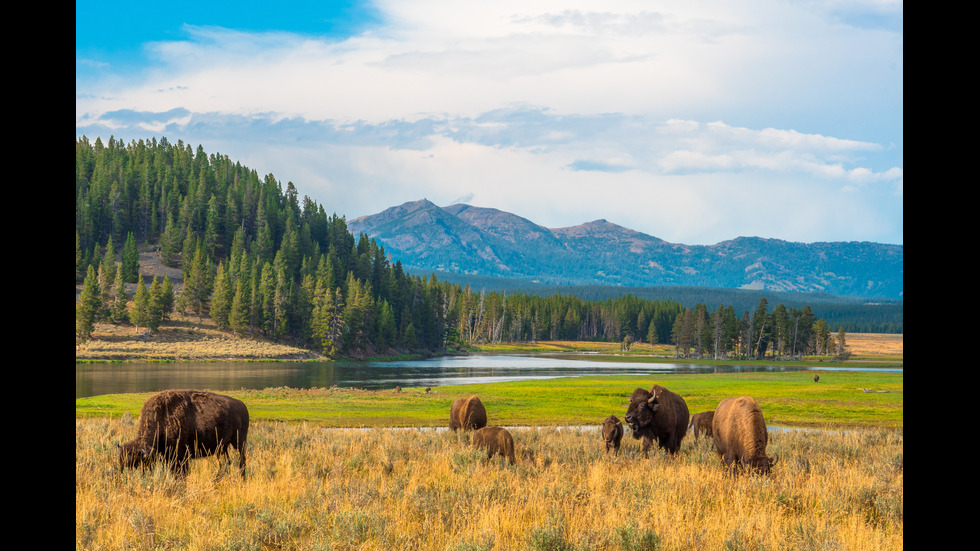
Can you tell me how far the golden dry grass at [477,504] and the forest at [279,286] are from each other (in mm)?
95848

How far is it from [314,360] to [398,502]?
100345 mm

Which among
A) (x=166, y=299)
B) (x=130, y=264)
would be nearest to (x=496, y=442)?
(x=166, y=299)

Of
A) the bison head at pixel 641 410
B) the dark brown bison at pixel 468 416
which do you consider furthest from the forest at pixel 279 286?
the bison head at pixel 641 410

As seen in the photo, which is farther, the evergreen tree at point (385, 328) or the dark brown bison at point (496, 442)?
the evergreen tree at point (385, 328)

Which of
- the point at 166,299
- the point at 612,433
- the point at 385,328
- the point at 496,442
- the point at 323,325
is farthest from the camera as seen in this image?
the point at 385,328

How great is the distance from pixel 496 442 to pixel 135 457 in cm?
867

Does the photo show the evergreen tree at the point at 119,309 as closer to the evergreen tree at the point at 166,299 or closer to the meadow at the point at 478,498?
the evergreen tree at the point at 166,299

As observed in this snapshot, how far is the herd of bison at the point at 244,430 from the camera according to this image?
1224cm

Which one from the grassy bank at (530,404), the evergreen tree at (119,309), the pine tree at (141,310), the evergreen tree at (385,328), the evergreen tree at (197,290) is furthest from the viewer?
the evergreen tree at (385,328)

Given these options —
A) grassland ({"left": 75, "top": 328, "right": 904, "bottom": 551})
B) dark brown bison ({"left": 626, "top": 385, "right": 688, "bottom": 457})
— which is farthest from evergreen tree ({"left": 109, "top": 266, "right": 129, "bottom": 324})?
dark brown bison ({"left": 626, "top": 385, "right": 688, "bottom": 457})

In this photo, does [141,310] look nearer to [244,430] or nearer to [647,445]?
[244,430]

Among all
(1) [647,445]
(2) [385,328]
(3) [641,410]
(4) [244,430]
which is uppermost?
(4) [244,430]

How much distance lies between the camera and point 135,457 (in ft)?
39.8
